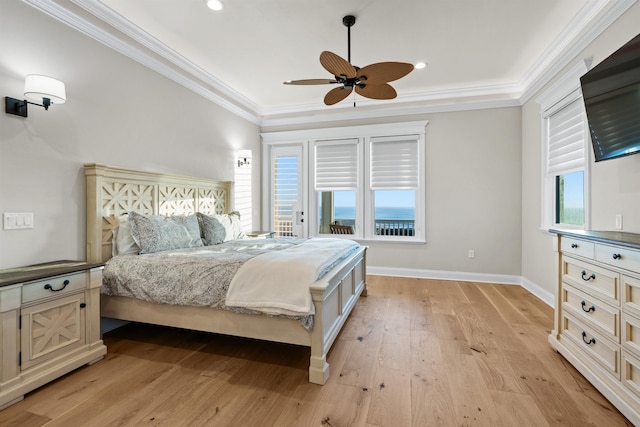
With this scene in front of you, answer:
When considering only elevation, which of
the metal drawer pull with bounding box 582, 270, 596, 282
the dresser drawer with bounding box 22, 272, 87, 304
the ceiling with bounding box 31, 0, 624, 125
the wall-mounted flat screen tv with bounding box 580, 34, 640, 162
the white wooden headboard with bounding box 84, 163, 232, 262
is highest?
the ceiling with bounding box 31, 0, 624, 125

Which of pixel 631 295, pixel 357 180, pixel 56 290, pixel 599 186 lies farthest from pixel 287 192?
pixel 631 295

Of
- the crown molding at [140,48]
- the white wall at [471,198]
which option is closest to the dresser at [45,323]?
the crown molding at [140,48]

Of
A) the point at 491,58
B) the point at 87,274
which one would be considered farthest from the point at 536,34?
the point at 87,274

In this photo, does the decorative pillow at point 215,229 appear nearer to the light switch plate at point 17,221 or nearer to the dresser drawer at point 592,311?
the light switch plate at point 17,221

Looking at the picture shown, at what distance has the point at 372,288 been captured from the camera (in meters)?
4.29

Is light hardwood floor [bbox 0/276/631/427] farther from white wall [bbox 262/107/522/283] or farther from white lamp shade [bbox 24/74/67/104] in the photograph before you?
white lamp shade [bbox 24/74/67/104]

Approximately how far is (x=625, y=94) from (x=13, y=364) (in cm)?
425

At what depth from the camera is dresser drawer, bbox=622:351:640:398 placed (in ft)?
5.21

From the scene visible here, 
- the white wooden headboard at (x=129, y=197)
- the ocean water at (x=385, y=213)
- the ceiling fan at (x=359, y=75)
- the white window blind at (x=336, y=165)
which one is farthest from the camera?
the white window blind at (x=336, y=165)

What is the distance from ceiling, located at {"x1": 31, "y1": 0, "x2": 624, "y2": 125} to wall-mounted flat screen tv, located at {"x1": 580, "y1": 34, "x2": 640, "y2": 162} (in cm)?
94

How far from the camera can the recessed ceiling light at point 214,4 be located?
2699 mm

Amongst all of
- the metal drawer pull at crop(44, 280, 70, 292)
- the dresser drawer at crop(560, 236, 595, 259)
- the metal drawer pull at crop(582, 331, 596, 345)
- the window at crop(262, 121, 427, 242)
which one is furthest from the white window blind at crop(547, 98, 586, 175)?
the metal drawer pull at crop(44, 280, 70, 292)

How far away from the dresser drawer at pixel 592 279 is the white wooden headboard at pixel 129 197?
380 cm

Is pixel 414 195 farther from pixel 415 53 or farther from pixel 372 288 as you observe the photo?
pixel 415 53
